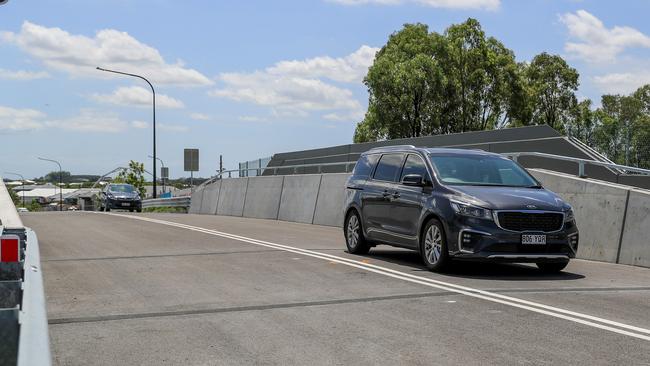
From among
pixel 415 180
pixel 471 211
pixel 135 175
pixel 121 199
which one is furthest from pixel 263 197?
pixel 135 175

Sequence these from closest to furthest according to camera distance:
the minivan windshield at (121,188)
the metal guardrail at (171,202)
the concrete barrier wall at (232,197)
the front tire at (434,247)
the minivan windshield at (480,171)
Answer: the front tire at (434,247), the minivan windshield at (480,171), the concrete barrier wall at (232,197), the metal guardrail at (171,202), the minivan windshield at (121,188)

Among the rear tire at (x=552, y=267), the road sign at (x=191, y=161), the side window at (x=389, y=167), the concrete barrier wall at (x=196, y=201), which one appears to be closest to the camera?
the rear tire at (x=552, y=267)

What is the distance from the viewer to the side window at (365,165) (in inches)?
513

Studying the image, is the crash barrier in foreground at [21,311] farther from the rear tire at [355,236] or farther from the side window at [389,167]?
the rear tire at [355,236]

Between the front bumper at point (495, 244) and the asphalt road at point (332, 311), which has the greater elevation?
the front bumper at point (495, 244)

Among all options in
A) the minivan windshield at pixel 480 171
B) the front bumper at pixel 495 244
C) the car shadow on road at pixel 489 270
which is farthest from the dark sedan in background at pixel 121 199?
the front bumper at pixel 495 244

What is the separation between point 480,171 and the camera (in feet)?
36.9

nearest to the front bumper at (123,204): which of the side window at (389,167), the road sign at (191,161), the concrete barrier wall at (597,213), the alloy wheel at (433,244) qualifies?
the road sign at (191,161)

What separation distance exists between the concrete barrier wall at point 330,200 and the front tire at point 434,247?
10.7 m

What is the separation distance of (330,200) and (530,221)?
42.2 ft

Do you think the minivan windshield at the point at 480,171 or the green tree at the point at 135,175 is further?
the green tree at the point at 135,175

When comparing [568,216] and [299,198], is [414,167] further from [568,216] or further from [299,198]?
[299,198]

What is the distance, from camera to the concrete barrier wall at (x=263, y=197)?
2744cm

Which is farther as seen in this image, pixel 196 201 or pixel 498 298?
pixel 196 201
